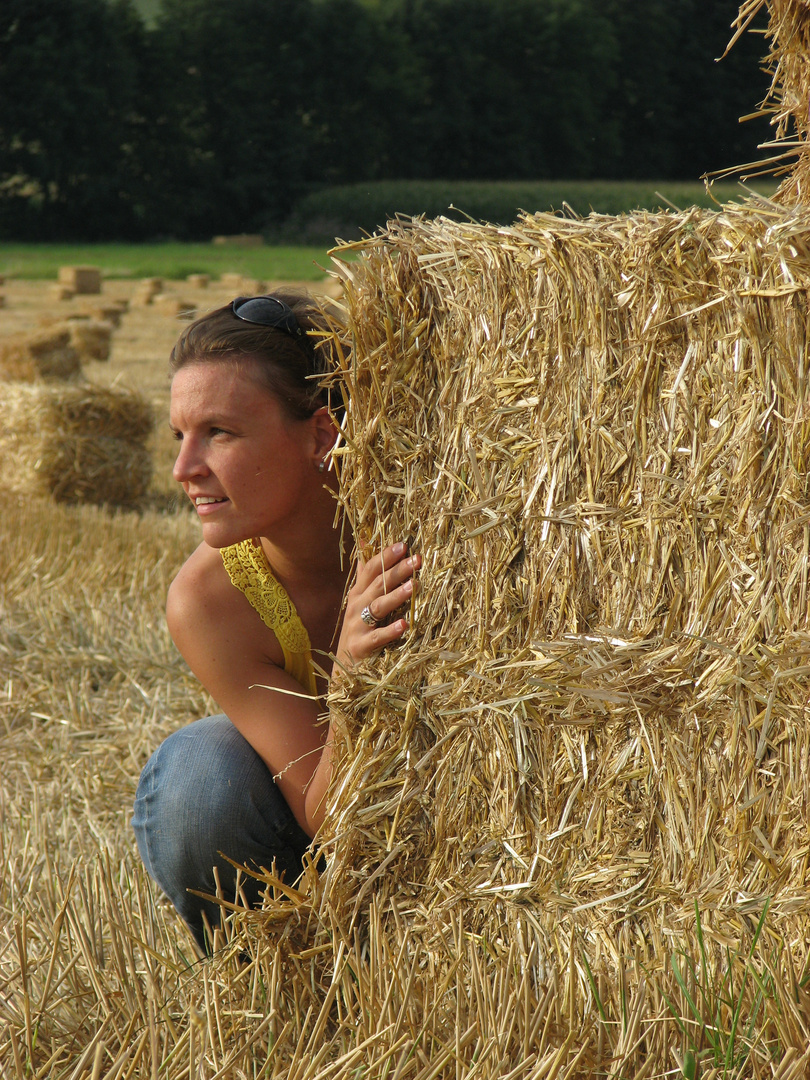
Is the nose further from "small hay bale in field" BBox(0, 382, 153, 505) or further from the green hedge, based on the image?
the green hedge

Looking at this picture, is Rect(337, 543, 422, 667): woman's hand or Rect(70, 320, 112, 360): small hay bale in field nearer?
Rect(337, 543, 422, 667): woman's hand

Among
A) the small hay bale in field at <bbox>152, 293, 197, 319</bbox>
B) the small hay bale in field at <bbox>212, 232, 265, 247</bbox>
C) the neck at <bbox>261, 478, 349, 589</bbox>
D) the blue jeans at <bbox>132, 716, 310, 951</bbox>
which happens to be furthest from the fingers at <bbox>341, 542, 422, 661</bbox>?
the small hay bale in field at <bbox>212, 232, 265, 247</bbox>

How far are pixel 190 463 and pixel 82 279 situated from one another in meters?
16.8

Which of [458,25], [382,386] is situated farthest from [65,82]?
[382,386]

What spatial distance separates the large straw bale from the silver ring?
0.07m

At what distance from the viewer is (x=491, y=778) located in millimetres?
1833

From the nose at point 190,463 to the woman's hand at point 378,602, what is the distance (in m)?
0.36

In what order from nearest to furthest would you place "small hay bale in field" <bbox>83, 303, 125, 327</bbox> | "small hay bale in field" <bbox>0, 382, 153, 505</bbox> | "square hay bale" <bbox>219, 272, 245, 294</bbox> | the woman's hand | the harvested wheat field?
the harvested wheat field < the woman's hand < "small hay bale in field" <bbox>0, 382, 153, 505</bbox> < "small hay bale in field" <bbox>83, 303, 125, 327</bbox> < "square hay bale" <bbox>219, 272, 245, 294</bbox>

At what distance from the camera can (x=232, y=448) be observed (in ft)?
6.34

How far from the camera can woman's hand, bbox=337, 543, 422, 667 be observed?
1859 mm

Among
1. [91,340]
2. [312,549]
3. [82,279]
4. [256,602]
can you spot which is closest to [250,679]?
[256,602]

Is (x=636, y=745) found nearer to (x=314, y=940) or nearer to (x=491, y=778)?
(x=491, y=778)

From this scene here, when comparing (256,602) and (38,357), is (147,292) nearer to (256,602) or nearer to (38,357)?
(38,357)

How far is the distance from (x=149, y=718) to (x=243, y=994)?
5.99 ft
